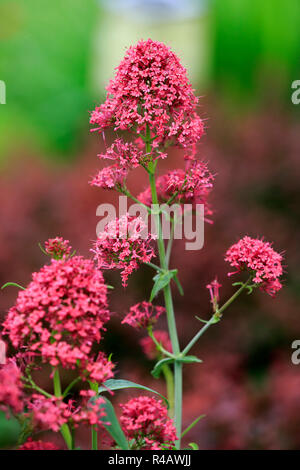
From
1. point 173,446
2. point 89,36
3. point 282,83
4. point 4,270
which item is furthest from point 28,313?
point 89,36

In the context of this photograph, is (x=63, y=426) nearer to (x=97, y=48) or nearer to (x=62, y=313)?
(x=62, y=313)

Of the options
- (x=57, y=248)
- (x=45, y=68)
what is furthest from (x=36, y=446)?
(x=45, y=68)

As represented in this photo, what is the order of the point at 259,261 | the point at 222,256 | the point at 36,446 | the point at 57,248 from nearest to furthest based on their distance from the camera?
1. the point at 36,446
2. the point at 57,248
3. the point at 259,261
4. the point at 222,256

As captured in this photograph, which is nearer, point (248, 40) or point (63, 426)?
point (63, 426)

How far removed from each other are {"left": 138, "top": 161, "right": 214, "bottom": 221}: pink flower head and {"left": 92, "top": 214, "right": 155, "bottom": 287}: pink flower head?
6.8 inches

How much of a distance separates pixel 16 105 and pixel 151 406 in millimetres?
8500

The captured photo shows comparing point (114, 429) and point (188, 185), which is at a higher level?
point (188, 185)

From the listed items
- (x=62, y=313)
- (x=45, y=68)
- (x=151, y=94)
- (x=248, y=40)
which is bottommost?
(x=62, y=313)

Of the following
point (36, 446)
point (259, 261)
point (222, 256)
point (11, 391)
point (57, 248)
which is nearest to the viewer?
point (11, 391)

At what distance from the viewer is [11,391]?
1336mm

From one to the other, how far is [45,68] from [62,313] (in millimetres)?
8865

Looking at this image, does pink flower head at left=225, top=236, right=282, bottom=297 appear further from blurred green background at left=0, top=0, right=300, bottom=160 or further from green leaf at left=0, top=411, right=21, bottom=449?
blurred green background at left=0, top=0, right=300, bottom=160

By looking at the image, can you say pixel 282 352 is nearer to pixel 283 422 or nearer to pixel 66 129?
pixel 283 422

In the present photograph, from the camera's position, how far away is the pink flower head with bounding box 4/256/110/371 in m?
1.39
